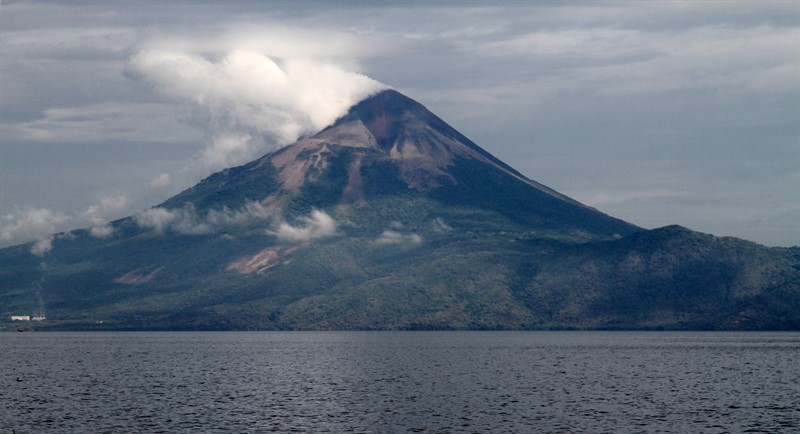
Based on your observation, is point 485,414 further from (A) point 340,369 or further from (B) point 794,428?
(A) point 340,369

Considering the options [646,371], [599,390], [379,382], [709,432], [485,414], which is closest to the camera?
[709,432]

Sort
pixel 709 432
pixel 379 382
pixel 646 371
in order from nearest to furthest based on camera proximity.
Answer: pixel 709 432, pixel 379 382, pixel 646 371

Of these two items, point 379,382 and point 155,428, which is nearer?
point 155,428

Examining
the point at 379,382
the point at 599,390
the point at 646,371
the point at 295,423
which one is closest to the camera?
the point at 295,423

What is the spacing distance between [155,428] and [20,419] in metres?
17.8

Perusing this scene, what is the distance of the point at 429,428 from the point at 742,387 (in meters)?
68.1

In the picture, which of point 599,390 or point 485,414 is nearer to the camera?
point 485,414

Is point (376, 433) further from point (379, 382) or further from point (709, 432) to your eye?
point (379, 382)

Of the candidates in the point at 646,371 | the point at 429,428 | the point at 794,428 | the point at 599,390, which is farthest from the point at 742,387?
the point at 429,428

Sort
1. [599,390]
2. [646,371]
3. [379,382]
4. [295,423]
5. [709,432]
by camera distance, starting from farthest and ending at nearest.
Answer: [646,371]
[379,382]
[599,390]
[295,423]
[709,432]

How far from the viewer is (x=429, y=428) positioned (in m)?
106

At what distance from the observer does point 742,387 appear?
155 m

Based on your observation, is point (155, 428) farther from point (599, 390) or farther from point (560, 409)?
point (599, 390)

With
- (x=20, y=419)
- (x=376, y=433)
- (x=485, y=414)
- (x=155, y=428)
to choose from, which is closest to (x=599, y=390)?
(x=485, y=414)
